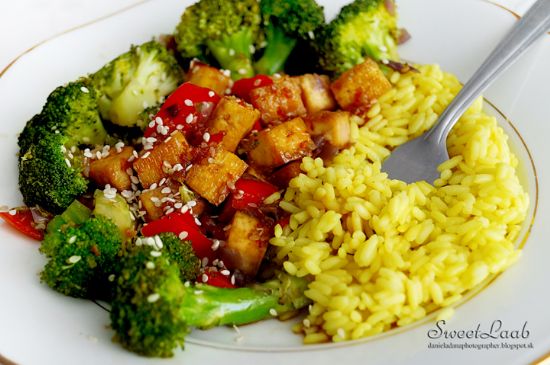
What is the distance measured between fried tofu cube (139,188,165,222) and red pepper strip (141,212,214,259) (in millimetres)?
66

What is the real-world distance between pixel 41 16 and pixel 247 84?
260cm

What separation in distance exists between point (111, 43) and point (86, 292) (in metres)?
2.23

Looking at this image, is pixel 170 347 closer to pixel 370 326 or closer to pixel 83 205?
pixel 370 326

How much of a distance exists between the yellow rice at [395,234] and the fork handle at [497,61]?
0.17 metres

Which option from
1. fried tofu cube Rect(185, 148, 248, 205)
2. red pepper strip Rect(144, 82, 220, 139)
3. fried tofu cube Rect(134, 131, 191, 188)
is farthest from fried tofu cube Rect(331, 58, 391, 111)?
fried tofu cube Rect(134, 131, 191, 188)

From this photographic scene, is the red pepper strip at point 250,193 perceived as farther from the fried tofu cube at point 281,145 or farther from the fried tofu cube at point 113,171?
the fried tofu cube at point 113,171

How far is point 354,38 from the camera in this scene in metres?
4.48

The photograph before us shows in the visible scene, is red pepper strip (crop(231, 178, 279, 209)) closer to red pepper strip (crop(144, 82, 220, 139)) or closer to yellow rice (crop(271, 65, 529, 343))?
yellow rice (crop(271, 65, 529, 343))

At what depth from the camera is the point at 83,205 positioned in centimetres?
364

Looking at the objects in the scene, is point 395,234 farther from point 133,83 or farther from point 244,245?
point 133,83

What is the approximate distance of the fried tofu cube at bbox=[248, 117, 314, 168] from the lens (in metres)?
3.73

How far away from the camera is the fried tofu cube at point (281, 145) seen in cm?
373

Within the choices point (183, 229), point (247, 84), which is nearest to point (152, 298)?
point (183, 229)

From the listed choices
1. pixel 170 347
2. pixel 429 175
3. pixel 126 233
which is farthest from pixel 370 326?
pixel 126 233
